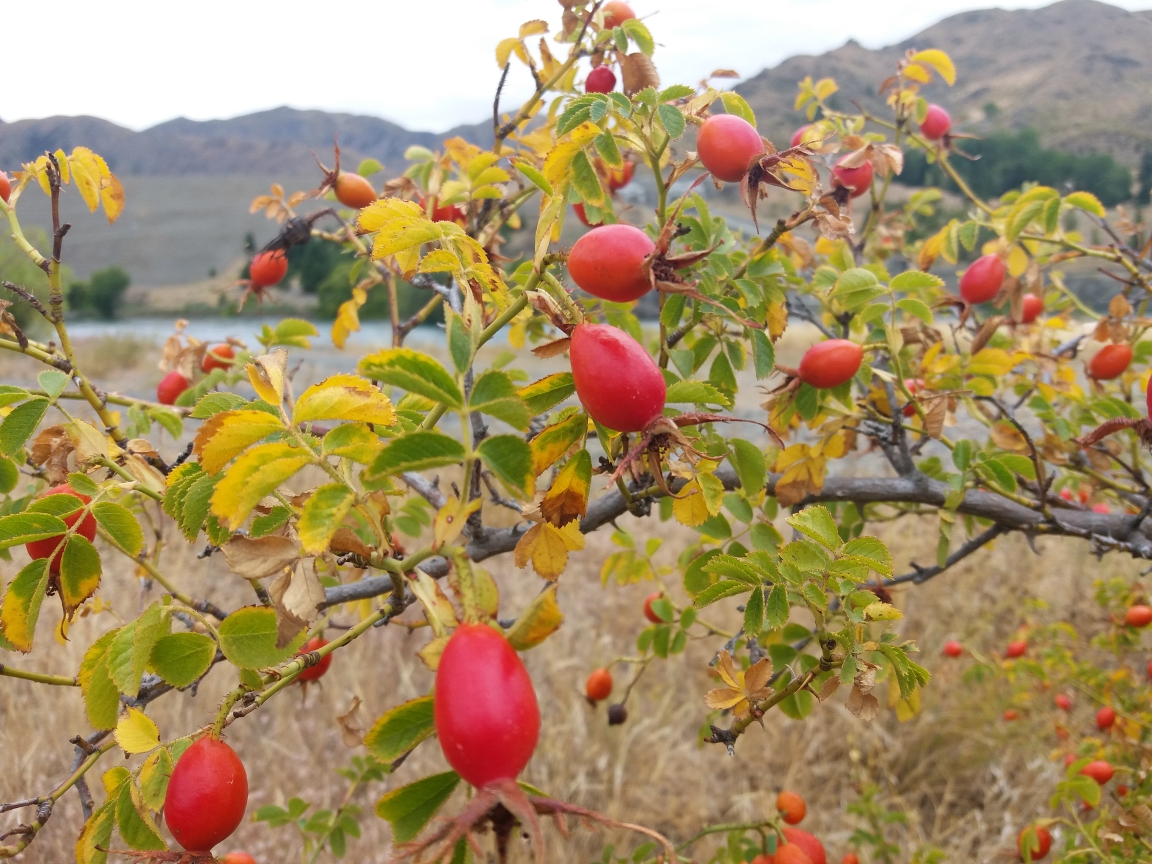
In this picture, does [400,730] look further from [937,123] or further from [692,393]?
[937,123]

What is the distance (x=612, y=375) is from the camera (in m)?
0.43

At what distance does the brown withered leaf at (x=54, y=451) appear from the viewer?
29.2 inches

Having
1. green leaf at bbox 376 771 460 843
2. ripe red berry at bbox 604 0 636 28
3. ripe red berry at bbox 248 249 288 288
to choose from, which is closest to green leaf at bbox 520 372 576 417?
green leaf at bbox 376 771 460 843

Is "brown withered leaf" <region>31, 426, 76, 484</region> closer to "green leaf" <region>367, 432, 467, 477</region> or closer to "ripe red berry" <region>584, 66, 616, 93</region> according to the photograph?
"green leaf" <region>367, 432, 467, 477</region>

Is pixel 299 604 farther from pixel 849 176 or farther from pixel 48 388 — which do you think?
pixel 849 176

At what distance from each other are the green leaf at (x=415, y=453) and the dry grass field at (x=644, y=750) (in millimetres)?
1489

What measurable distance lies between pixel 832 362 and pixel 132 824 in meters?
0.76

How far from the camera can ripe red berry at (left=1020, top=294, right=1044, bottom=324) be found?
1447 millimetres

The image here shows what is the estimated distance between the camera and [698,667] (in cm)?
279

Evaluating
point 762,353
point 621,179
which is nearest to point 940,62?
point 621,179

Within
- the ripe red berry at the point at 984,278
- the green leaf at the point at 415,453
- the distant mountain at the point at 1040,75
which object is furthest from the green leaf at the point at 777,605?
the distant mountain at the point at 1040,75

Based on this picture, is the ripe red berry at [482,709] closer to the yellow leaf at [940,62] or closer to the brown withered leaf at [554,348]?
the brown withered leaf at [554,348]

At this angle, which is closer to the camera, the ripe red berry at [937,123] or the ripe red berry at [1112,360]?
the ripe red berry at [1112,360]

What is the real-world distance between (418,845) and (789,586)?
388 millimetres
